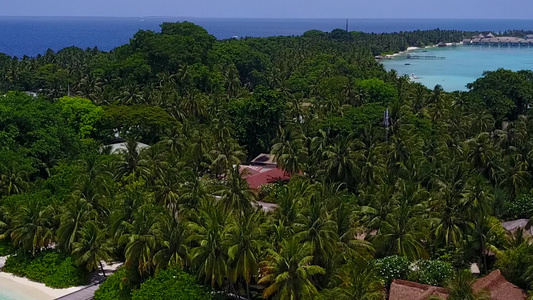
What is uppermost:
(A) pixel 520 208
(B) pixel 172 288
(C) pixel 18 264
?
(B) pixel 172 288

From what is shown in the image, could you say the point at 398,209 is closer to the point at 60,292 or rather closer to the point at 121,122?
the point at 60,292

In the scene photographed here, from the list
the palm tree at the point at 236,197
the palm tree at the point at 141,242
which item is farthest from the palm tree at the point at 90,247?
the palm tree at the point at 236,197

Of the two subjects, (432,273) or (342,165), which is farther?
(342,165)

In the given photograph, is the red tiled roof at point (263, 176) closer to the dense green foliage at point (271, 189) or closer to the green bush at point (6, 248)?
the dense green foliage at point (271, 189)

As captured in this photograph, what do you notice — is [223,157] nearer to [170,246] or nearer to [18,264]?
[170,246]

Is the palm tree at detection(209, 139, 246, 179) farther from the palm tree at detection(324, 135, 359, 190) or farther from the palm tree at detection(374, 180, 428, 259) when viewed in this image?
the palm tree at detection(374, 180, 428, 259)

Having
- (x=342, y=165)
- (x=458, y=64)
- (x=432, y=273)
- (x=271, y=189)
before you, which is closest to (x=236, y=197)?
(x=342, y=165)

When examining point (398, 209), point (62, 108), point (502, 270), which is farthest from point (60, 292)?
point (62, 108)

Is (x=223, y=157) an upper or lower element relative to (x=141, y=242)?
upper
